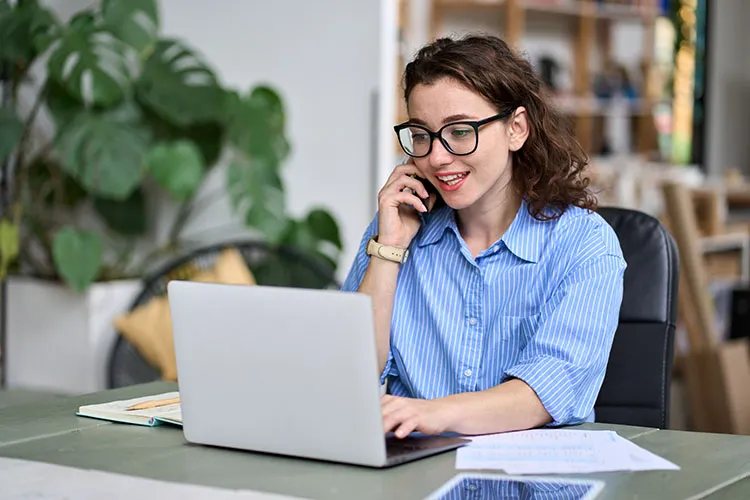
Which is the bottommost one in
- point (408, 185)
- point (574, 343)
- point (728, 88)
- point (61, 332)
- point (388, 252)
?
point (61, 332)

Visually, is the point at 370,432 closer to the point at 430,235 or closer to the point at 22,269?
the point at 430,235

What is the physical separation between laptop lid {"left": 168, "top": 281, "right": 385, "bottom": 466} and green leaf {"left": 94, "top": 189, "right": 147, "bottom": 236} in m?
2.48

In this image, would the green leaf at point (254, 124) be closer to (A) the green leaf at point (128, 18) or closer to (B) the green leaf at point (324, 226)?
(B) the green leaf at point (324, 226)

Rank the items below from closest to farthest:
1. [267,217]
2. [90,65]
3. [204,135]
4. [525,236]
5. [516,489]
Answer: [516,489] → [525,236] → [90,65] → [267,217] → [204,135]

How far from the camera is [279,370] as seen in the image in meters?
1.33

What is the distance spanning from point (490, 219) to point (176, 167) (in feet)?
5.88

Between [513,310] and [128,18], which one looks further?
[128,18]

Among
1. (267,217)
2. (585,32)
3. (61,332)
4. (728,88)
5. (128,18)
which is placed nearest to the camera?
(128,18)

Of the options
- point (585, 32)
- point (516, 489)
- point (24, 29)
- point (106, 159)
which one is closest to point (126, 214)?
point (106, 159)

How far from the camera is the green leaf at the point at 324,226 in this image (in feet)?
11.8

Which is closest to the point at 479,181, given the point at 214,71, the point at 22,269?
the point at 214,71

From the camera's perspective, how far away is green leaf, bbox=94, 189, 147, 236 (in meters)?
3.82

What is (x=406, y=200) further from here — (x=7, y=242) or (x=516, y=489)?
(x=7, y=242)

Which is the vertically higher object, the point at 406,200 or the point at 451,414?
the point at 406,200
